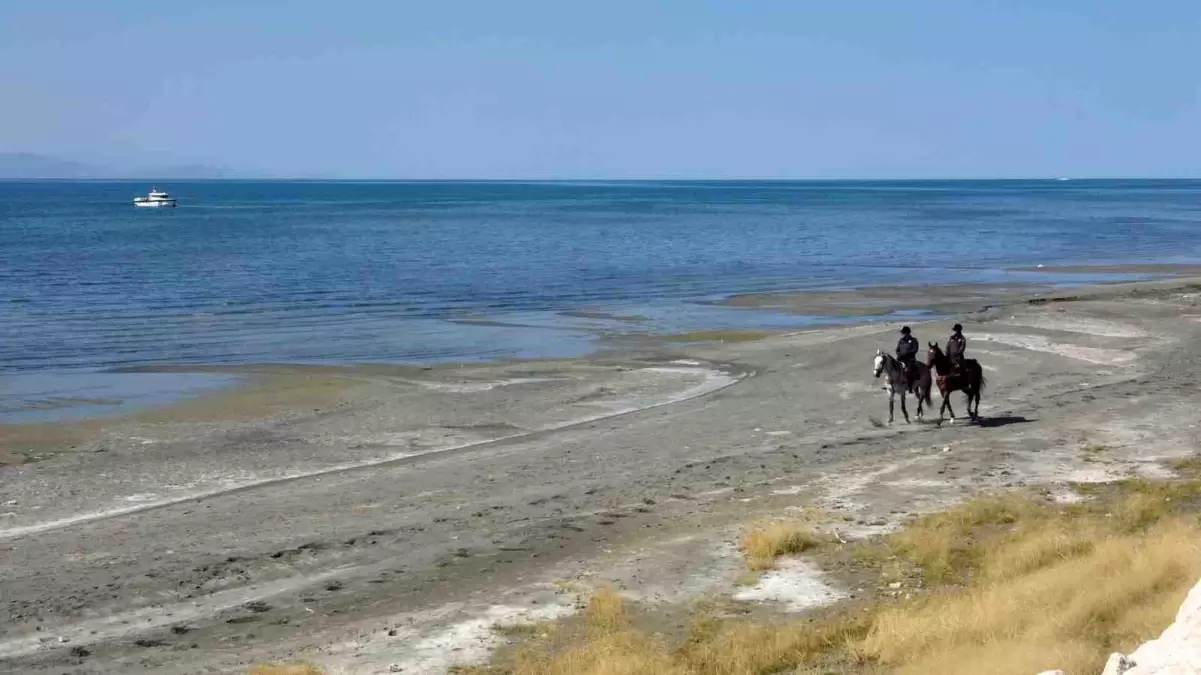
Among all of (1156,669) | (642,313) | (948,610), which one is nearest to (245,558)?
(948,610)

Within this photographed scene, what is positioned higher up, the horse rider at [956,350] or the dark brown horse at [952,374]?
the horse rider at [956,350]

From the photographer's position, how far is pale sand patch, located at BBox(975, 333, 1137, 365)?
3512cm

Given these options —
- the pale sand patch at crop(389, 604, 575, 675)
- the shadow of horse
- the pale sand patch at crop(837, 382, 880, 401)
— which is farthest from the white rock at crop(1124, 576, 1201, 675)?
the pale sand patch at crop(837, 382, 880, 401)

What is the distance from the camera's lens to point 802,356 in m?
37.1

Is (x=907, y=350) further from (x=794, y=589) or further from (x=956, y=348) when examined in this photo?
(x=794, y=589)

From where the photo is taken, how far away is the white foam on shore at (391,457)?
65.9 feet

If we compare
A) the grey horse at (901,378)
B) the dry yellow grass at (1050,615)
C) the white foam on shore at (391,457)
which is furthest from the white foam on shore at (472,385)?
the dry yellow grass at (1050,615)

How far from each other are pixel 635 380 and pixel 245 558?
17.3 metres

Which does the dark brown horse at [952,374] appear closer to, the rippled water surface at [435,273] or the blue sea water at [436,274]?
the blue sea water at [436,274]

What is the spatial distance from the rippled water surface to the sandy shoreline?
7.02 m

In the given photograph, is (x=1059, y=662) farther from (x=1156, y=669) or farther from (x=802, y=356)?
(x=802, y=356)

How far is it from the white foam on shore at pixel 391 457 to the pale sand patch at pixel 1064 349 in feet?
28.4

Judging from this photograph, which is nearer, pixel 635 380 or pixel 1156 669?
pixel 1156 669

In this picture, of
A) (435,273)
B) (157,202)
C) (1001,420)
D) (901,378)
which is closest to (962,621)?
(901,378)
